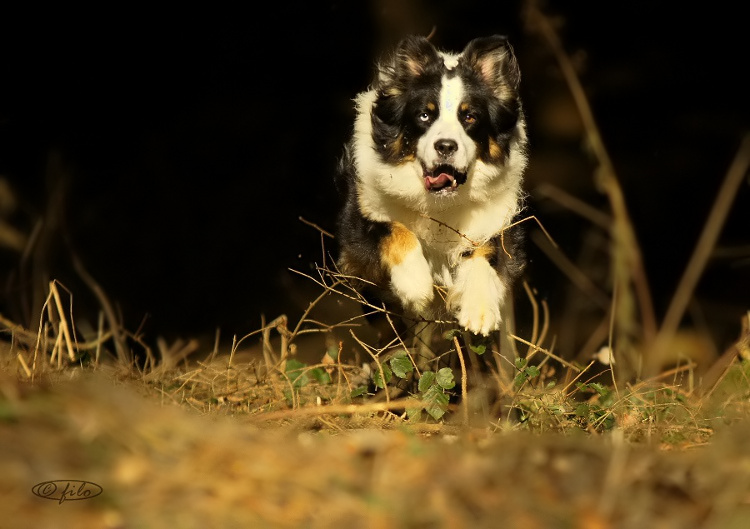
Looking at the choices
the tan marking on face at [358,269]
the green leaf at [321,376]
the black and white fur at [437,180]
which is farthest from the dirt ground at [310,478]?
the green leaf at [321,376]

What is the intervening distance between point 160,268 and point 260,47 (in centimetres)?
229

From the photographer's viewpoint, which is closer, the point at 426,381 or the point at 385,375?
the point at 426,381

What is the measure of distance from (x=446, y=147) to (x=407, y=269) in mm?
689

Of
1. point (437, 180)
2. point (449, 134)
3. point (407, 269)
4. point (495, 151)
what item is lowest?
point (407, 269)

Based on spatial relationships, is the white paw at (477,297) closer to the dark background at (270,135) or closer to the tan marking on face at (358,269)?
the tan marking on face at (358,269)

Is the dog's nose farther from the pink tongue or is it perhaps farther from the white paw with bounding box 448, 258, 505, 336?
the white paw with bounding box 448, 258, 505, 336

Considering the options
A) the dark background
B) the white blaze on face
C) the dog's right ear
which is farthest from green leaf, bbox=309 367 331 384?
the dark background

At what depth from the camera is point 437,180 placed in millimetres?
4926

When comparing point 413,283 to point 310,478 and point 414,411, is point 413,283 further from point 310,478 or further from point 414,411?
point 310,478

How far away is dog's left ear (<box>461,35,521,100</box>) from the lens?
5273mm

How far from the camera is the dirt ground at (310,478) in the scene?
7.30 feet

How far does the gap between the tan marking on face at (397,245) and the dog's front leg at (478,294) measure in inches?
12.4

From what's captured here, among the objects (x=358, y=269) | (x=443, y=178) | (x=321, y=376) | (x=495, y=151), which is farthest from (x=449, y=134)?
(x=321, y=376)

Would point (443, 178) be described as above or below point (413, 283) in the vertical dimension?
above
